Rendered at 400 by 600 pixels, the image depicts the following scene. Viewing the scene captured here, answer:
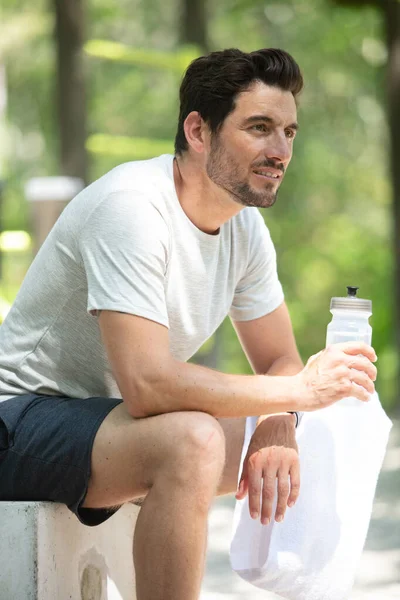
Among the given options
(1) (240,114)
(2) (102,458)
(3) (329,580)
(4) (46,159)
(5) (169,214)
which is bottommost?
(4) (46,159)

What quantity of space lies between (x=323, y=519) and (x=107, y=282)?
0.83 metres

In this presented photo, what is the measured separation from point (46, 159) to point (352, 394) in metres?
18.7

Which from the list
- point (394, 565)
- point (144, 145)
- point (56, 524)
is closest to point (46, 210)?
point (144, 145)

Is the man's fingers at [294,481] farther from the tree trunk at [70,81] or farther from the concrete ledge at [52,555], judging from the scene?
the tree trunk at [70,81]

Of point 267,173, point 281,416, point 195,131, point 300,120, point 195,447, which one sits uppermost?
point 195,131

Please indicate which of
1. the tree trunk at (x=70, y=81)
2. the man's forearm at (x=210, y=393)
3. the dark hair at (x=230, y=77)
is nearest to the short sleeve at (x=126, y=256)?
the man's forearm at (x=210, y=393)

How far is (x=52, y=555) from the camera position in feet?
7.11

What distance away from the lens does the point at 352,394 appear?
221 centimetres

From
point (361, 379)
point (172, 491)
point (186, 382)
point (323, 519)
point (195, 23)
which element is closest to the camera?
point (172, 491)

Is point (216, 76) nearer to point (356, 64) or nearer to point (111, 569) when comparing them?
point (111, 569)

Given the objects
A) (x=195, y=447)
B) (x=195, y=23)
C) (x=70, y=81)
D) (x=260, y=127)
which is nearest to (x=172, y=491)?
(x=195, y=447)

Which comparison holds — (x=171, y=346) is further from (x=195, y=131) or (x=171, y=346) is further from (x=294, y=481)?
(x=195, y=131)

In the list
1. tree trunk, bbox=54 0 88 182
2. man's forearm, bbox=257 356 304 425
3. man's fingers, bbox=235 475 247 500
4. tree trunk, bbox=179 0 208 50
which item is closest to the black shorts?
man's fingers, bbox=235 475 247 500

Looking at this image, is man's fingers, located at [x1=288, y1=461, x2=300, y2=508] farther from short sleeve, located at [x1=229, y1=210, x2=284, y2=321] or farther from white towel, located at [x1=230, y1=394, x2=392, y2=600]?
short sleeve, located at [x1=229, y1=210, x2=284, y2=321]
